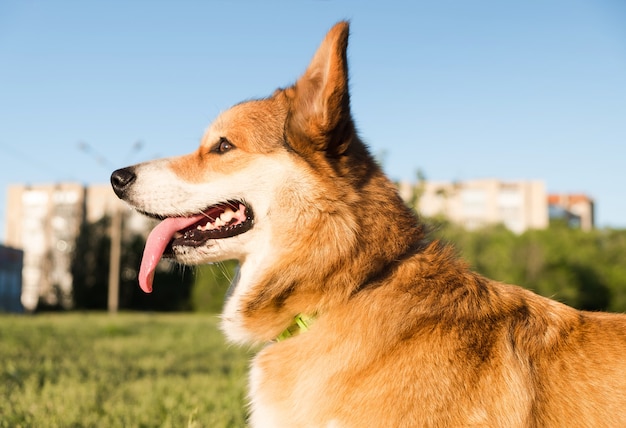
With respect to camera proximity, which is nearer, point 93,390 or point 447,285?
point 447,285

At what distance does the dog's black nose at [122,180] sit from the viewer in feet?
12.6

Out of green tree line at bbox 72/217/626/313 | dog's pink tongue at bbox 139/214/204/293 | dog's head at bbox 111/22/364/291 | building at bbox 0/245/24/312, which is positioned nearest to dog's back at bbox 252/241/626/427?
dog's head at bbox 111/22/364/291

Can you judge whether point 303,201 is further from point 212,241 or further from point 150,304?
point 150,304

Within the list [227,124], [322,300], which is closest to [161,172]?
[227,124]

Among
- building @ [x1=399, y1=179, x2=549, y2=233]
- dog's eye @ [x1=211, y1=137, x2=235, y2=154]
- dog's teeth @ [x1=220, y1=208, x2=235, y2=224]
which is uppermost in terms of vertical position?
building @ [x1=399, y1=179, x2=549, y2=233]

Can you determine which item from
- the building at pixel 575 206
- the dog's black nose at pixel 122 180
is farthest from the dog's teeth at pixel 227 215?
the building at pixel 575 206

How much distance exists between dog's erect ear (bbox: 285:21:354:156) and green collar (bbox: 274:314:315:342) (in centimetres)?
94

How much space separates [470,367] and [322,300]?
2.69ft

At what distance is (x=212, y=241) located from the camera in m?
3.74

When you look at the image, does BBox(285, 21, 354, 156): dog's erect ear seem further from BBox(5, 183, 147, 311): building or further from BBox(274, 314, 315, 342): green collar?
BBox(5, 183, 147, 311): building

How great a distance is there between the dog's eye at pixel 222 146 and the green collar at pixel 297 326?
4.00 feet

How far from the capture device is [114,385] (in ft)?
23.2

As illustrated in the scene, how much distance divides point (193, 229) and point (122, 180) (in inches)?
21.0

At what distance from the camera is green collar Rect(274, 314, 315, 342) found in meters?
3.25
